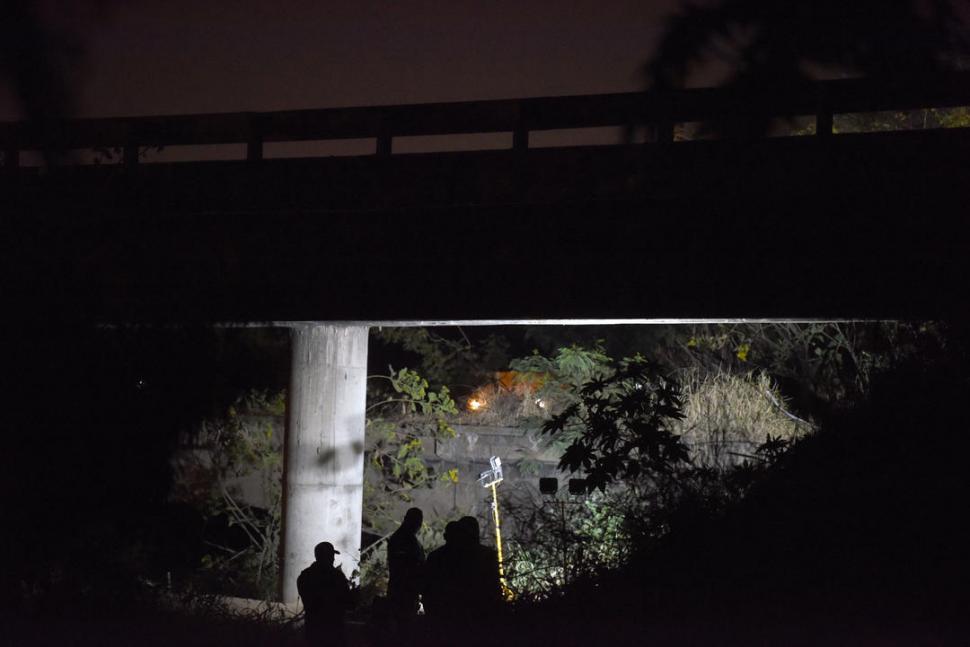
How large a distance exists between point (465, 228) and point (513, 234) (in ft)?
1.43

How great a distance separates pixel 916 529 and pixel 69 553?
21.5ft

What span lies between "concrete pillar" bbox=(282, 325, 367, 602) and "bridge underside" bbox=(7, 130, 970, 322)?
500mm

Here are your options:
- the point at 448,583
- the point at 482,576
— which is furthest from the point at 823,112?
the point at 448,583

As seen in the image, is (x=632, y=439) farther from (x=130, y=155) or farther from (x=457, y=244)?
(x=130, y=155)

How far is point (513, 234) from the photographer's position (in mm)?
9898

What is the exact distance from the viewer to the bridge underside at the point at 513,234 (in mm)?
8883

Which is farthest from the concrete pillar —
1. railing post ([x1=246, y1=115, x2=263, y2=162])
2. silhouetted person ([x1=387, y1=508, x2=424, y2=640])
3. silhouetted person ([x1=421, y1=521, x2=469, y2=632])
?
silhouetted person ([x1=421, y1=521, x2=469, y2=632])

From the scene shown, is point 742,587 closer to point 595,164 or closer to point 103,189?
point 595,164

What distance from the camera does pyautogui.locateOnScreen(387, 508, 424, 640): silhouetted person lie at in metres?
8.49

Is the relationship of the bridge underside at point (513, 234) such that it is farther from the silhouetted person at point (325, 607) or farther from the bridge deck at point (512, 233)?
the silhouetted person at point (325, 607)

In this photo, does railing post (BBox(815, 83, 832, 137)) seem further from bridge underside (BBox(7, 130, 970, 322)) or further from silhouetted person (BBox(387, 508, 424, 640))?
silhouetted person (BBox(387, 508, 424, 640))

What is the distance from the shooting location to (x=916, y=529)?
303 inches

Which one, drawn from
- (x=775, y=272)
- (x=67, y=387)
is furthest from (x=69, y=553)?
(x=775, y=272)

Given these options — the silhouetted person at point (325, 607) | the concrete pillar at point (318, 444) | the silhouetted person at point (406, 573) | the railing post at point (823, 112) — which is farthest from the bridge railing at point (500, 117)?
the silhouetted person at point (325, 607)
